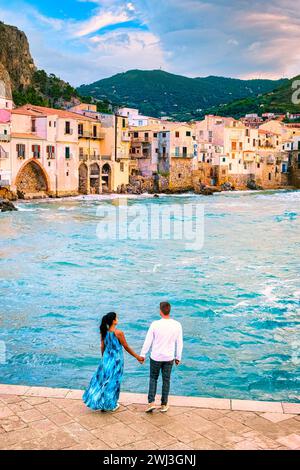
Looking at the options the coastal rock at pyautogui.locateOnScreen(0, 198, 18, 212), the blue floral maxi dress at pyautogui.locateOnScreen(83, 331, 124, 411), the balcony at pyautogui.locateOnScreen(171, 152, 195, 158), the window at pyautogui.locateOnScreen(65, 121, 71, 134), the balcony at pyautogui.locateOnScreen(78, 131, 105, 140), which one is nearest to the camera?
the blue floral maxi dress at pyautogui.locateOnScreen(83, 331, 124, 411)

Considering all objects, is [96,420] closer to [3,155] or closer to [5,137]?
[3,155]

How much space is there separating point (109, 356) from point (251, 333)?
6.78m

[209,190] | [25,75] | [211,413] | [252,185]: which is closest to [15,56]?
[25,75]

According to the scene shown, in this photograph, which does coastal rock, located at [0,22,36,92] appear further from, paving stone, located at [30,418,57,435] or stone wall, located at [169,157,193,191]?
paving stone, located at [30,418,57,435]

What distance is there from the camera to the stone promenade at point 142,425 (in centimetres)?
575

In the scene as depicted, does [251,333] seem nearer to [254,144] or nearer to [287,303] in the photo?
[287,303]

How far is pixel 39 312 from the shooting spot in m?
14.5

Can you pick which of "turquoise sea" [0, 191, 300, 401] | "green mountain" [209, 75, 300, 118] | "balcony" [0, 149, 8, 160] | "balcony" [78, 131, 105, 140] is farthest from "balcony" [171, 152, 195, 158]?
"green mountain" [209, 75, 300, 118]

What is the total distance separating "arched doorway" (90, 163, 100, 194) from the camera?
61000 mm

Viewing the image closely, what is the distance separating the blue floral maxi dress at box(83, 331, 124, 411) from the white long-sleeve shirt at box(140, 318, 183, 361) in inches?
13.7

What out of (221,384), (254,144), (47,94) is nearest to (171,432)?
(221,384)

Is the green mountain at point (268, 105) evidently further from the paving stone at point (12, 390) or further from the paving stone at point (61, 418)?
the paving stone at point (61, 418)

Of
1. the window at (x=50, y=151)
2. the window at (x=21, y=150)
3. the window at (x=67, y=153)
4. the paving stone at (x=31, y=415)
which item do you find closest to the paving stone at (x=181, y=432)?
the paving stone at (x=31, y=415)

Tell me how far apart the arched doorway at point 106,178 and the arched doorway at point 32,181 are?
31.2 feet
